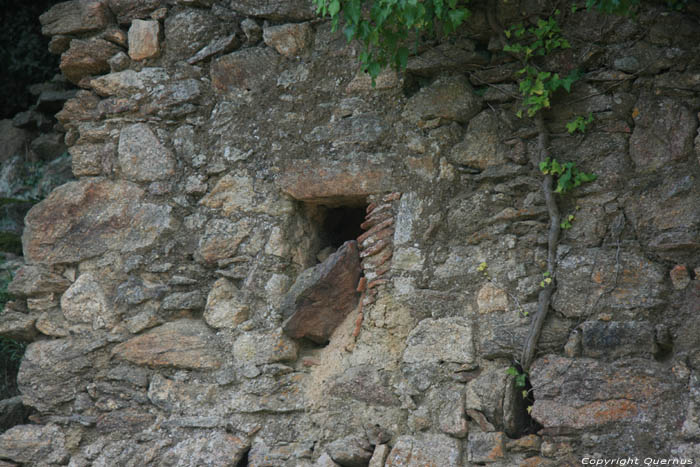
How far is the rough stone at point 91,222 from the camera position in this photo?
3656 millimetres

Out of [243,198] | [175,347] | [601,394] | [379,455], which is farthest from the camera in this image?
[243,198]

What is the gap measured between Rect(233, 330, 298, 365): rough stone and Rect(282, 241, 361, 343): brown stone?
0.17 ft

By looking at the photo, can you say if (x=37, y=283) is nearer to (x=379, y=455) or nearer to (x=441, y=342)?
(x=379, y=455)

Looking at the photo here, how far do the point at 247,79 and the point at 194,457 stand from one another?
1.80 metres

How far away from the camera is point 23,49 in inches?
215

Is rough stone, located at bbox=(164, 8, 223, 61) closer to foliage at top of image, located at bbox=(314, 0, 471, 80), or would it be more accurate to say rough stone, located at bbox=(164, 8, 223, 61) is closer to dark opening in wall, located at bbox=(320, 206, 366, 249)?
foliage at top of image, located at bbox=(314, 0, 471, 80)

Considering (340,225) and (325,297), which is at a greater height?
(340,225)

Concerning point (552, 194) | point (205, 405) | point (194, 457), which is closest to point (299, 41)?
point (552, 194)

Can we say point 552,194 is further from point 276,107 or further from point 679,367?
point 276,107

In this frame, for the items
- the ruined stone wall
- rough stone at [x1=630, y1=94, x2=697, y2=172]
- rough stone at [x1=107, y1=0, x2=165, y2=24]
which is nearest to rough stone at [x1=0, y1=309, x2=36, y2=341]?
the ruined stone wall

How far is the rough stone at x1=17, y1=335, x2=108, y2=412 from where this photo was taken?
355 centimetres

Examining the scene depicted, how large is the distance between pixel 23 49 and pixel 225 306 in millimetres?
3203

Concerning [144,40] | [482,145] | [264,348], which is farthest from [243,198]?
[482,145]

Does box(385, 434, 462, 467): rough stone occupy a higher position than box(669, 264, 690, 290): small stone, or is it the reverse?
box(669, 264, 690, 290): small stone
